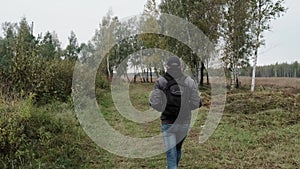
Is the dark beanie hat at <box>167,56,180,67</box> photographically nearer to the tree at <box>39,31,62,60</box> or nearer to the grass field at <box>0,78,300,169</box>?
the grass field at <box>0,78,300,169</box>

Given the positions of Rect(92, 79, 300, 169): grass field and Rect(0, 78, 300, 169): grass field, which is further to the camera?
Rect(92, 79, 300, 169): grass field

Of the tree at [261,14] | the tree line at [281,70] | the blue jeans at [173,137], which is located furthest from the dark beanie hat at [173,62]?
the tree line at [281,70]

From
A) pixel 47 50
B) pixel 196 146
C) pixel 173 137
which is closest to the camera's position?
pixel 173 137

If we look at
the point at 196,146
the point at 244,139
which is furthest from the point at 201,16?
the point at 196,146

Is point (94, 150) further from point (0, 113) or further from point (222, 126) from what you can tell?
point (222, 126)

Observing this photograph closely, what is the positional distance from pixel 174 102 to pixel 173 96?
0.27 feet

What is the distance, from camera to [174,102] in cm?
466

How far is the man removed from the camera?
4672mm

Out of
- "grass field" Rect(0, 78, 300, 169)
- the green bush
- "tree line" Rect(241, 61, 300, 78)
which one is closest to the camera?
the green bush

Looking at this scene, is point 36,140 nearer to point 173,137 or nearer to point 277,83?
point 173,137

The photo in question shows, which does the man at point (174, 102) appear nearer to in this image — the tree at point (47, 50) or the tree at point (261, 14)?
the tree at point (47, 50)

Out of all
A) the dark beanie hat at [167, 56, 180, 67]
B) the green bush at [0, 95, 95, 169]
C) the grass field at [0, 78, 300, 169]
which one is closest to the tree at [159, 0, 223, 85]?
the grass field at [0, 78, 300, 169]

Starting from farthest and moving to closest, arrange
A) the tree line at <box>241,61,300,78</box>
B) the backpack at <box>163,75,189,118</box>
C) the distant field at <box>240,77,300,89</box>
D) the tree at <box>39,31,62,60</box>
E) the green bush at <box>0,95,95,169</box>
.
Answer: the tree line at <box>241,61,300,78</box>, the distant field at <box>240,77,300,89</box>, the tree at <box>39,31,62,60</box>, the green bush at <box>0,95,95,169</box>, the backpack at <box>163,75,189,118</box>

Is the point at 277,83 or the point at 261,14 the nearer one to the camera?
the point at 261,14
